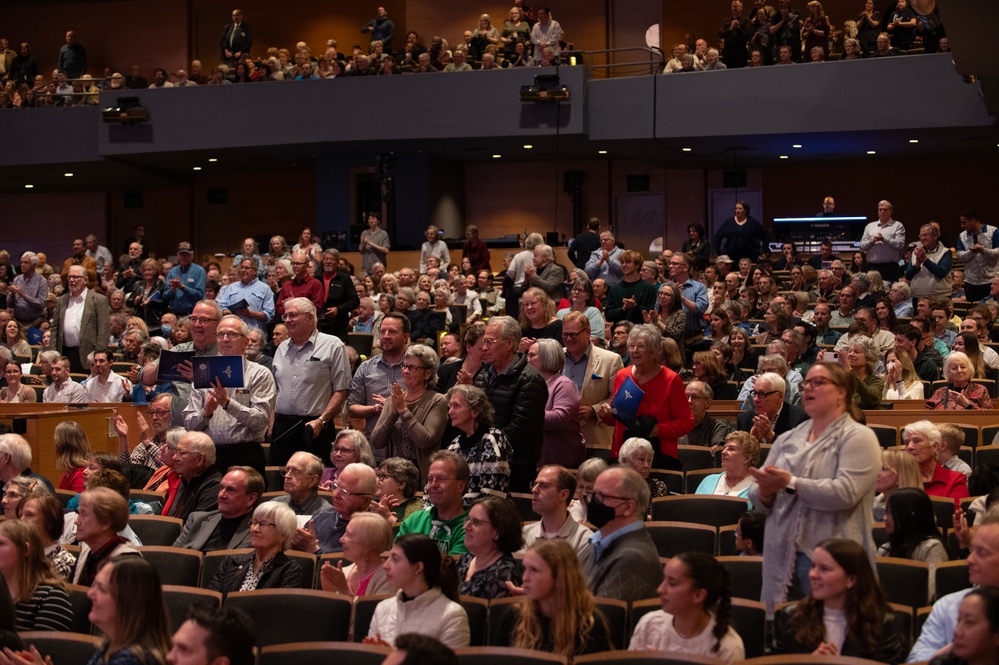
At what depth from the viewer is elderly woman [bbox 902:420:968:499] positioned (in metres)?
5.08

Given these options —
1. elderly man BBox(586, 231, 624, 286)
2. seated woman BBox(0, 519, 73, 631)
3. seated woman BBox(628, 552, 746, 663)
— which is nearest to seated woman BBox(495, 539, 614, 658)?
seated woman BBox(628, 552, 746, 663)

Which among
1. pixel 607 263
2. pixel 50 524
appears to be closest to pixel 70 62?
pixel 607 263

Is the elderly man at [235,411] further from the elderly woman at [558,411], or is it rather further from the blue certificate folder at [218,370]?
the elderly woman at [558,411]

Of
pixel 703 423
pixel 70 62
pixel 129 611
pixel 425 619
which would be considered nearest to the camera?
pixel 129 611

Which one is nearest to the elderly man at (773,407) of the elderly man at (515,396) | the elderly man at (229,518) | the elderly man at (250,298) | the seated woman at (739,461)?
the seated woman at (739,461)

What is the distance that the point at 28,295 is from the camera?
12328mm

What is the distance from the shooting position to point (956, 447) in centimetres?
546

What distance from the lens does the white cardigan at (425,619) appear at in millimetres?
3662

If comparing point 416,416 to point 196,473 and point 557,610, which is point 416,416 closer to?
point 196,473

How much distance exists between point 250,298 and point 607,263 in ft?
10.1

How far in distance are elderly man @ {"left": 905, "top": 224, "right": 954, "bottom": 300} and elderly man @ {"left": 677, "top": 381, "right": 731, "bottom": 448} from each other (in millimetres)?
4707

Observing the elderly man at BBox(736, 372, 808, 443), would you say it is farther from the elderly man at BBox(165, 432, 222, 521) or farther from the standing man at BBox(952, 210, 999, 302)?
the standing man at BBox(952, 210, 999, 302)

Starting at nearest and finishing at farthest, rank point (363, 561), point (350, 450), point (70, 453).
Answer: point (363, 561) < point (350, 450) < point (70, 453)

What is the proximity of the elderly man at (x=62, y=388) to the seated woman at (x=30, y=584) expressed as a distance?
4745 millimetres
